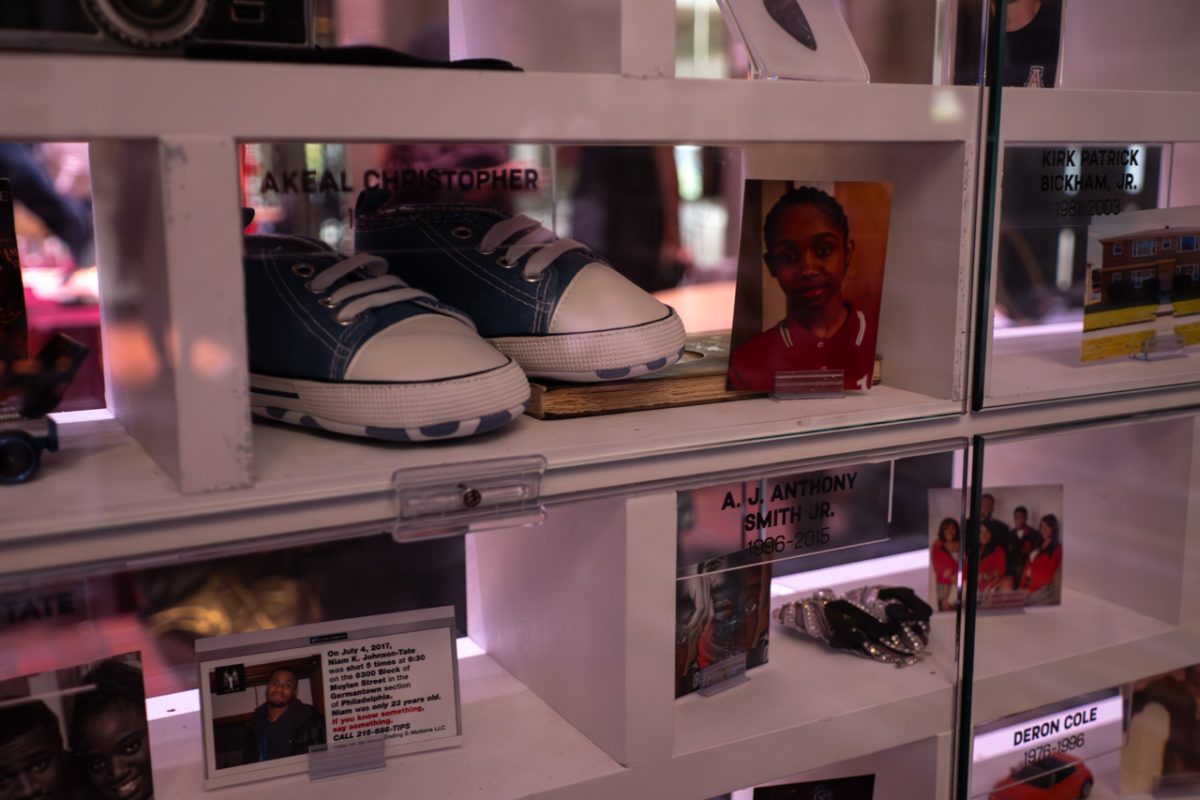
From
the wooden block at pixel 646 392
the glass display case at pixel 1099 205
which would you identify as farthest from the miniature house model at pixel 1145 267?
the wooden block at pixel 646 392

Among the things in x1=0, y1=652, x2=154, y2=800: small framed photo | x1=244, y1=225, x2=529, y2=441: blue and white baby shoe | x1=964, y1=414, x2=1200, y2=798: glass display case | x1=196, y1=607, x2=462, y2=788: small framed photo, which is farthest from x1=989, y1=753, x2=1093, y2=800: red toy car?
x1=0, y1=652, x2=154, y2=800: small framed photo

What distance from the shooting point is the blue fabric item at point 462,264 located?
36.4 inches

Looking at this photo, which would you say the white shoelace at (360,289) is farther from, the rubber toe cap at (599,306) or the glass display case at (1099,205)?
the glass display case at (1099,205)

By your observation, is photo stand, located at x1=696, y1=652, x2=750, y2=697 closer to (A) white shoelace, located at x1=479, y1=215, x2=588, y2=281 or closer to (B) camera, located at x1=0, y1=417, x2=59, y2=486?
(A) white shoelace, located at x1=479, y1=215, x2=588, y2=281

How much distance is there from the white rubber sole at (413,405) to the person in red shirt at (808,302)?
0.25 meters

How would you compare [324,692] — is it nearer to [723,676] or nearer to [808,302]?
[723,676]

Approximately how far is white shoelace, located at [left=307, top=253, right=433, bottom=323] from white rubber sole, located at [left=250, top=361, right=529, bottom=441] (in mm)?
63

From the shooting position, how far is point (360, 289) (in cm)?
86

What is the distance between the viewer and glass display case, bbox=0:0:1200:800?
2.37 feet

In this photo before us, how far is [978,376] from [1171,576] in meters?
0.43

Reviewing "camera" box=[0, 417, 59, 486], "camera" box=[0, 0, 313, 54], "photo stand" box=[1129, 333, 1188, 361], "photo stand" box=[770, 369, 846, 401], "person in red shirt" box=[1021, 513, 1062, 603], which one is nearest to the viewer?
"camera" box=[0, 0, 313, 54]

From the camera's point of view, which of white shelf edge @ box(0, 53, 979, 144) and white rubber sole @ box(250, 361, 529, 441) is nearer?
white shelf edge @ box(0, 53, 979, 144)

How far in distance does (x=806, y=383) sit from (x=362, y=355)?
1.33 ft

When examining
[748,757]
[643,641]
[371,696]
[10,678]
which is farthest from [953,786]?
[10,678]
